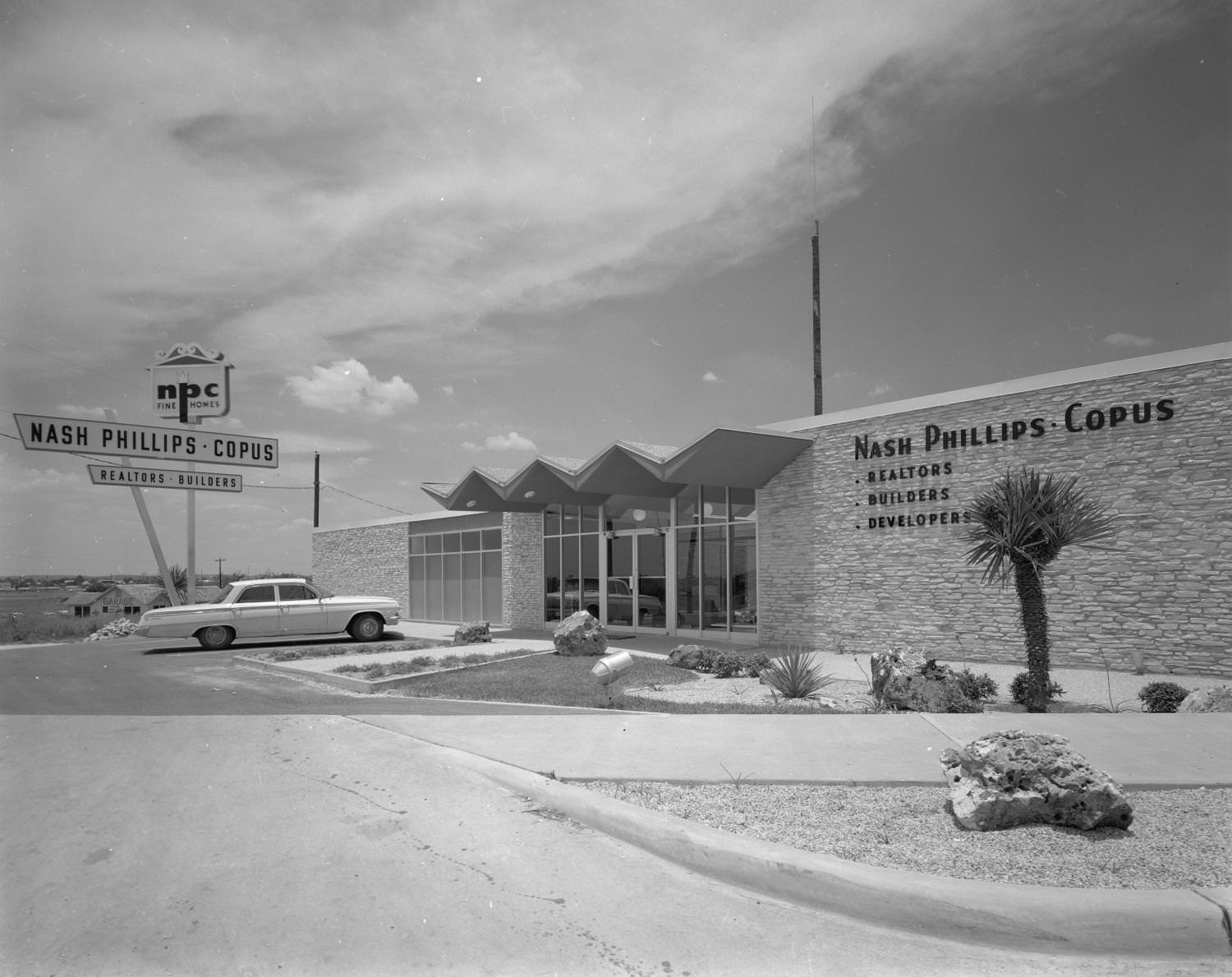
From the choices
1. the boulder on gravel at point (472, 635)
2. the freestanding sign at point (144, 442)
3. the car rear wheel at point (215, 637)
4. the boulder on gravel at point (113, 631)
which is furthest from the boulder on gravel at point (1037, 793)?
the boulder on gravel at point (113, 631)

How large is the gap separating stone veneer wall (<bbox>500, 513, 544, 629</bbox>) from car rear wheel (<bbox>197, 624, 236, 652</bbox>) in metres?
8.04

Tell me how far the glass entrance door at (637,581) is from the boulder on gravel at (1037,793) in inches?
581

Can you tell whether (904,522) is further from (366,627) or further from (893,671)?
(366,627)

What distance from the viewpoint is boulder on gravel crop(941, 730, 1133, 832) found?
5.22 m

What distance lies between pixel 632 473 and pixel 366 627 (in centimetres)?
726

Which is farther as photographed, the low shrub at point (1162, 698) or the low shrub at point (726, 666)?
the low shrub at point (726, 666)

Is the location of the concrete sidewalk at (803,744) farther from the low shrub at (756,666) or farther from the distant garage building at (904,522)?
the distant garage building at (904,522)

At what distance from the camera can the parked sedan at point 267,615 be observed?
19.2 m

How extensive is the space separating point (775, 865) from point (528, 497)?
722 inches

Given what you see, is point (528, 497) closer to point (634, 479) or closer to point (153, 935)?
point (634, 479)

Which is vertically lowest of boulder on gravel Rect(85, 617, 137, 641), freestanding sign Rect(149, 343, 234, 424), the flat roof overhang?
boulder on gravel Rect(85, 617, 137, 641)

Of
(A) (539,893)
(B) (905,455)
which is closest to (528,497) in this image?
(B) (905,455)

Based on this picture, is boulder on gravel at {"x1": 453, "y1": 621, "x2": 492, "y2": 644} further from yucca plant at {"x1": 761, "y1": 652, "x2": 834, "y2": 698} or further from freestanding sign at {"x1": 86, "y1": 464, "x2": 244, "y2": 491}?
yucca plant at {"x1": 761, "y1": 652, "x2": 834, "y2": 698}

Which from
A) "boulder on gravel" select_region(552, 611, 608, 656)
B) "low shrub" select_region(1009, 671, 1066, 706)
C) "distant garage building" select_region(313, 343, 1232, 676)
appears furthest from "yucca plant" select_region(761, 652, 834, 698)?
"boulder on gravel" select_region(552, 611, 608, 656)
